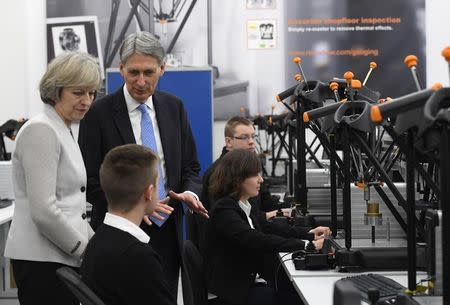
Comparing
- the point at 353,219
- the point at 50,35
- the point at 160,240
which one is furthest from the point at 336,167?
the point at 50,35

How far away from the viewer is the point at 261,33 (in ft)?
23.1

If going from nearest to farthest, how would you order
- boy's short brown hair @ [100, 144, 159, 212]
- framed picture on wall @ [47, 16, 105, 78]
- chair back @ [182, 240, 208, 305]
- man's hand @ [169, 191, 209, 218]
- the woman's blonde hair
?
boy's short brown hair @ [100, 144, 159, 212] → the woman's blonde hair → man's hand @ [169, 191, 209, 218] → chair back @ [182, 240, 208, 305] → framed picture on wall @ [47, 16, 105, 78]

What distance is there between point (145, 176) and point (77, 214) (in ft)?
1.38

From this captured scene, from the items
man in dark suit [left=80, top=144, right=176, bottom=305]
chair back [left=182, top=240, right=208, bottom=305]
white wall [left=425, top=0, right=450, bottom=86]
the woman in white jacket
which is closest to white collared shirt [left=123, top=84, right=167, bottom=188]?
chair back [left=182, top=240, right=208, bottom=305]

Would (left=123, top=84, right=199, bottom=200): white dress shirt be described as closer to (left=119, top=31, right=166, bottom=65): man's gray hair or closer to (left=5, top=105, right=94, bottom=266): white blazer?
(left=119, top=31, right=166, bottom=65): man's gray hair

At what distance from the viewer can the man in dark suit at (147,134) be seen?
2.29 metres

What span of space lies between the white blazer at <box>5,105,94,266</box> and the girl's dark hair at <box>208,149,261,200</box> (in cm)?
90

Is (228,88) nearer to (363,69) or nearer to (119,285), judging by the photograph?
A: (363,69)

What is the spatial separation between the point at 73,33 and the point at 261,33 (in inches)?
73.4

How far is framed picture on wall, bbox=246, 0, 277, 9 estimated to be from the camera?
7023 mm

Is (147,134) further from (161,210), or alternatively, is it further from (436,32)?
(436,32)

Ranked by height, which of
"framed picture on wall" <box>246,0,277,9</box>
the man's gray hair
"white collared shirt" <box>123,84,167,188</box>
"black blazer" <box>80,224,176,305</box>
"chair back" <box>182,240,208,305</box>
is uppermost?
"framed picture on wall" <box>246,0,277,9</box>

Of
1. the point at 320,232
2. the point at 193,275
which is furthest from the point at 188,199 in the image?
the point at 320,232

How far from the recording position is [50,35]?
7.08 metres
